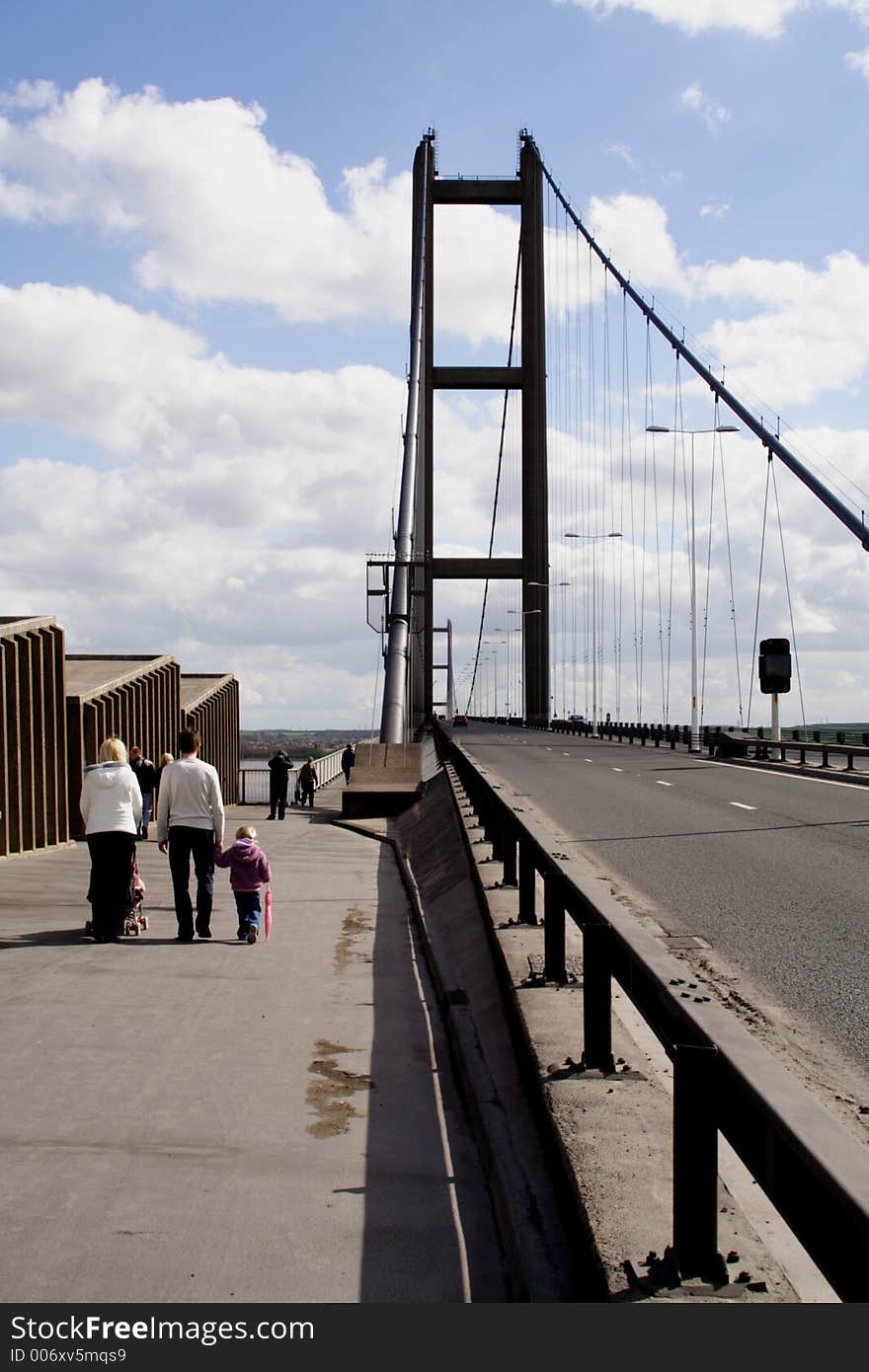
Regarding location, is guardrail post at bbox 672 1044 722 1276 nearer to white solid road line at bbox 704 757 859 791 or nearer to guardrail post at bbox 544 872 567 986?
guardrail post at bbox 544 872 567 986

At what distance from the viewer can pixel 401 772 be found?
1225 inches

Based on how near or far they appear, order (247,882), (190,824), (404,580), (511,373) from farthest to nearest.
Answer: (511,373) < (404,580) < (190,824) < (247,882)

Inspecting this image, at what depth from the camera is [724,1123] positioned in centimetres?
310

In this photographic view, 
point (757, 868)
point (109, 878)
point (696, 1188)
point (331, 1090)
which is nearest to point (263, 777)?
point (757, 868)

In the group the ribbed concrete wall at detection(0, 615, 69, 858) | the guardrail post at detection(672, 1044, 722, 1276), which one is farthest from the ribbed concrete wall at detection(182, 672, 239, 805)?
the guardrail post at detection(672, 1044, 722, 1276)

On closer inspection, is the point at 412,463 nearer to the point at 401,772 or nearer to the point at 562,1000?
the point at 401,772

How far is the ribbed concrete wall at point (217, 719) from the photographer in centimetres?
4059

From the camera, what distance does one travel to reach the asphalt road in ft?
25.3

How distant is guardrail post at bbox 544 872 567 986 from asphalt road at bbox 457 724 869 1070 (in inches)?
46.5

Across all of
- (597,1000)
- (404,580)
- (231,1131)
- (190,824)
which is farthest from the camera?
(404,580)

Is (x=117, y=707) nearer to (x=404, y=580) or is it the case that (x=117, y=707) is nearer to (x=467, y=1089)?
(x=467, y=1089)

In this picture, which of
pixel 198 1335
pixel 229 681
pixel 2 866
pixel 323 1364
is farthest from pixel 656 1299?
pixel 229 681

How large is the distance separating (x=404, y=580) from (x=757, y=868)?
127 feet

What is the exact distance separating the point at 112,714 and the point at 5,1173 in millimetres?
21815
